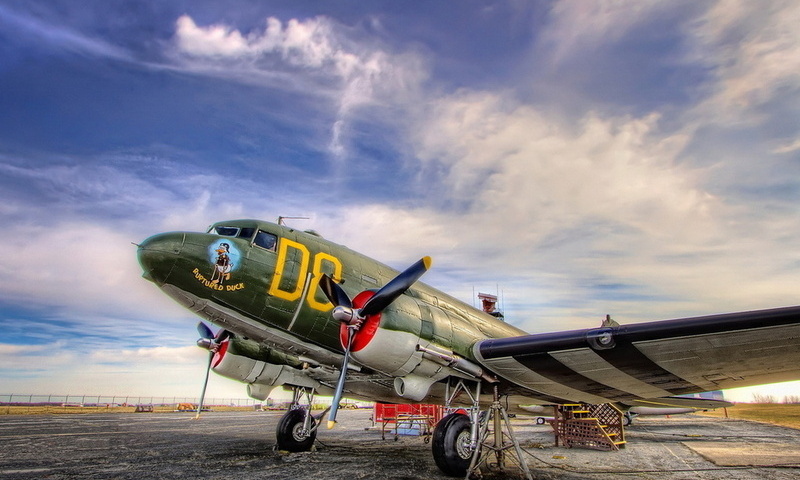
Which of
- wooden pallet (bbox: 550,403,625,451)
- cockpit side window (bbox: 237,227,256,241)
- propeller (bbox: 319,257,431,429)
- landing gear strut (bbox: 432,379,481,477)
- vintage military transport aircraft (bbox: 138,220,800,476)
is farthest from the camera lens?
wooden pallet (bbox: 550,403,625,451)

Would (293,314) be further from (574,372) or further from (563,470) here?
(563,470)

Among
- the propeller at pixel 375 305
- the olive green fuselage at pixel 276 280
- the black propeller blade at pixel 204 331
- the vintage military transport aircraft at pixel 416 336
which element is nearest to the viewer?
the vintage military transport aircraft at pixel 416 336

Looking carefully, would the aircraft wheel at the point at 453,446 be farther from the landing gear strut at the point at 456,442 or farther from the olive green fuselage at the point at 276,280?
the olive green fuselage at the point at 276,280

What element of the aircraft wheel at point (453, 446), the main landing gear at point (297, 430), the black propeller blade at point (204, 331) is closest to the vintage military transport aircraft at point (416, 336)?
the aircraft wheel at point (453, 446)

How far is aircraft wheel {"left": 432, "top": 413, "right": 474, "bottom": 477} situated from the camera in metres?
8.55

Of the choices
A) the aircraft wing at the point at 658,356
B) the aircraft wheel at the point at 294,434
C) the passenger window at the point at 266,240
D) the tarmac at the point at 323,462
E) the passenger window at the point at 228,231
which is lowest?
the tarmac at the point at 323,462

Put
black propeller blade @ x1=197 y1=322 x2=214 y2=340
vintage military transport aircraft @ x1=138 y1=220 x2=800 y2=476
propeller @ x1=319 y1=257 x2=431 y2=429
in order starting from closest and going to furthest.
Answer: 1. vintage military transport aircraft @ x1=138 y1=220 x2=800 y2=476
2. propeller @ x1=319 y1=257 x2=431 y2=429
3. black propeller blade @ x1=197 y1=322 x2=214 y2=340

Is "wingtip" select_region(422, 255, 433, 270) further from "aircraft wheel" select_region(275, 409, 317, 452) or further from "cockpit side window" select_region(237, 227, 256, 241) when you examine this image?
"aircraft wheel" select_region(275, 409, 317, 452)

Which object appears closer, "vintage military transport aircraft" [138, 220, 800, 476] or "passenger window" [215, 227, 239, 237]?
"vintage military transport aircraft" [138, 220, 800, 476]

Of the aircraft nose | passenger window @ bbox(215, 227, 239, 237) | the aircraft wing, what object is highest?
passenger window @ bbox(215, 227, 239, 237)

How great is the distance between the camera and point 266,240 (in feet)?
31.9

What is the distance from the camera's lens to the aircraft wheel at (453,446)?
8555 millimetres

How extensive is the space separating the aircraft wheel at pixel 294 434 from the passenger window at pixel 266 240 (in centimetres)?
607

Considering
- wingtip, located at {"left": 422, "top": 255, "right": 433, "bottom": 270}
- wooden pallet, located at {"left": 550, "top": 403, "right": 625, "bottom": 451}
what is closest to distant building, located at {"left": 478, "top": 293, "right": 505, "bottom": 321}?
wooden pallet, located at {"left": 550, "top": 403, "right": 625, "bottom": 451}
